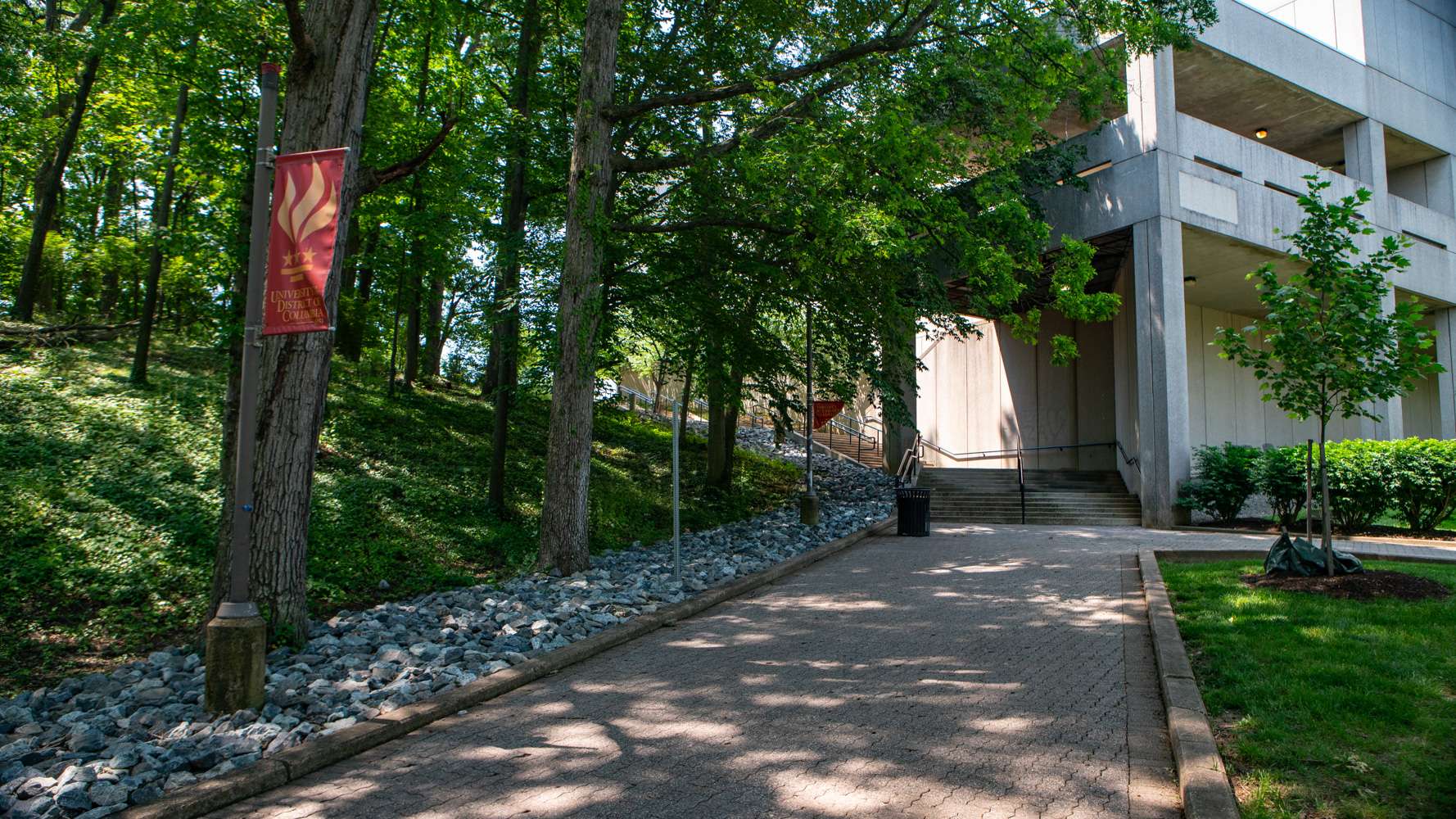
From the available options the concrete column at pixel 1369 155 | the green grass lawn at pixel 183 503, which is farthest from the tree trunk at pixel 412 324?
the concrete column at pixel 1369 155

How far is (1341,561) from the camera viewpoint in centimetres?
870

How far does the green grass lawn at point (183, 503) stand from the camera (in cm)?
768

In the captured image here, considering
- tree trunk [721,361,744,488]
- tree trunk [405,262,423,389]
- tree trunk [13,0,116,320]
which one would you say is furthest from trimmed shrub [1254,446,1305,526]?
tree trunk [13,0,116,320]

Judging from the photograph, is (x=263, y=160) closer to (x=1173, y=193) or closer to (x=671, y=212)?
(x=671, y=212)

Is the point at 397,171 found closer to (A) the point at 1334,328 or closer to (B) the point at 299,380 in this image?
(B) the point at 299,380

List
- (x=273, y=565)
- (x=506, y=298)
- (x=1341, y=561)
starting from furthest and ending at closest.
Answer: (x=506, y=298), (x=1341, y=561), (x=273, y=565)

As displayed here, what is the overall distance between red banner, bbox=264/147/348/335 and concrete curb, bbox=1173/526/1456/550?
13.3 meters

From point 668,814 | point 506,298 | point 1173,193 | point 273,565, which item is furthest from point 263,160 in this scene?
point 1173,193

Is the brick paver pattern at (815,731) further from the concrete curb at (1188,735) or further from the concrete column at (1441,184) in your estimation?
the concrete column at (1441,184)

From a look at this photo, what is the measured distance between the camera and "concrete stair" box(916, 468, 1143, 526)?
18453 mm

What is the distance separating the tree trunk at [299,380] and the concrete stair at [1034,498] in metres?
14.6

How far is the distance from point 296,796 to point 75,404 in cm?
1029

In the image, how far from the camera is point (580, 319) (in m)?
10.2

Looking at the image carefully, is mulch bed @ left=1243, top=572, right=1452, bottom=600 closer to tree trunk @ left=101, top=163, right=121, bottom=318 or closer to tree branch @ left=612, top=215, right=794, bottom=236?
tree branch @ left=612, top=215, right=794, bottom=236
